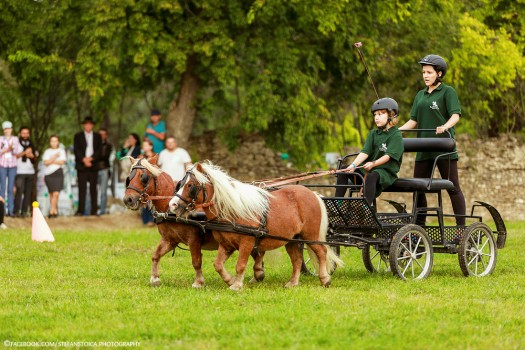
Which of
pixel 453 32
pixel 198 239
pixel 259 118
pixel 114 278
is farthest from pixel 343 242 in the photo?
pixel 453 32

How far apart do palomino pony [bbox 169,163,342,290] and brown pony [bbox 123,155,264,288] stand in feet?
1.59

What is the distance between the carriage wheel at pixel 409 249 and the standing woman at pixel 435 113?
845 millimetres

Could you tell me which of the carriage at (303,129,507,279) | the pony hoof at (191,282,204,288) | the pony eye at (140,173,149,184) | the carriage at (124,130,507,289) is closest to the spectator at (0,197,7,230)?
the carriage at (124,130,507,289)

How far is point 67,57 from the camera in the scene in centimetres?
→ 2723

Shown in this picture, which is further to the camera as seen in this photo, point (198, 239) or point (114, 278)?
point (114, 278)

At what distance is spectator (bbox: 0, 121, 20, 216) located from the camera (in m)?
22.5

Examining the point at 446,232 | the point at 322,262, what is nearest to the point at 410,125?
the point at 446,232

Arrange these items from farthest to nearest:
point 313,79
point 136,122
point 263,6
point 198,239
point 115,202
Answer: point 136,122 → point 115,202 → point 313,79 → point 263,6 → point 198,239

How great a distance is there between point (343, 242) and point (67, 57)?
1613 cm

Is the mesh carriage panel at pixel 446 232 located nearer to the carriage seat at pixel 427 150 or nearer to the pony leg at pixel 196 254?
the carriage seat at pixel 427 150

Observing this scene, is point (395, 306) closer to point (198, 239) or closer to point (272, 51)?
point (198, 239)

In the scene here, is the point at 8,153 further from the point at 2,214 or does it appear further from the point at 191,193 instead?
the point at 191,193

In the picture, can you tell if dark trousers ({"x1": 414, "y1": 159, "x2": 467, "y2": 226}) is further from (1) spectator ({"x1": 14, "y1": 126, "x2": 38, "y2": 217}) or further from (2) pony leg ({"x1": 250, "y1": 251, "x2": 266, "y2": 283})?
(1) spectator ({"x1": 14, "y1": 126, "x2": 38, "y2": 217})

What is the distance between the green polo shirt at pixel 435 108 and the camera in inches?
549
